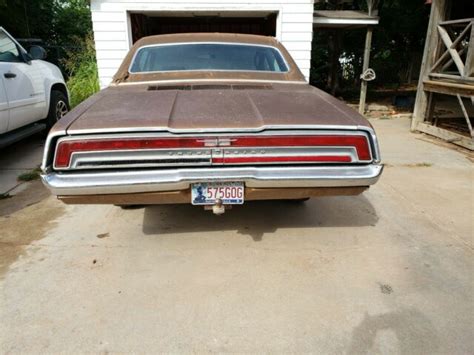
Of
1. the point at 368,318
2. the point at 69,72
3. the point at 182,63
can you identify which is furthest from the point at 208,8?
the point at 368,318

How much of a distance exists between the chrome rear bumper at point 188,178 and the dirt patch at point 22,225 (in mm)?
1059

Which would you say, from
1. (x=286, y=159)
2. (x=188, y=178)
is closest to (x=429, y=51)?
(x=286, y=159)

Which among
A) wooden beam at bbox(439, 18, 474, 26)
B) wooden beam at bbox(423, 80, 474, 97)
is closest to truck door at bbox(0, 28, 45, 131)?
wooden beam at bbox(423, 80, 474, 97)

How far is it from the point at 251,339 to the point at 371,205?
2.44 metres

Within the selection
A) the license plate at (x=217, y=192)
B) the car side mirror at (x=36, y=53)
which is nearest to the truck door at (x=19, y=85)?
the car side mirror at (x=36, y=53)

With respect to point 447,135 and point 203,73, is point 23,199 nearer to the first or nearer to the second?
point 203,73

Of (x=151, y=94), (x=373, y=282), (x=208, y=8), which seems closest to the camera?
(x=373, y=282)

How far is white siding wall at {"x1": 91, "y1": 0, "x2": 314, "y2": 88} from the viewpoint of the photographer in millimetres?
8148

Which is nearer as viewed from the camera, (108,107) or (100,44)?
(108,107)

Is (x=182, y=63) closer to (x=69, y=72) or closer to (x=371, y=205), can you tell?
(x=371, y=205)

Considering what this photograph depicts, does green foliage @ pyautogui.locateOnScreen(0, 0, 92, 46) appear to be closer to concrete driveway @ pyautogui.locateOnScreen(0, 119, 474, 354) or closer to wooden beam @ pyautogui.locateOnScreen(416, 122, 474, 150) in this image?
concrete driveway @ pyautogui.locateOnScreen(0, 119, 474, 354)

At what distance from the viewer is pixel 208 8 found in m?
8.24

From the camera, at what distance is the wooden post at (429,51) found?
293 inches

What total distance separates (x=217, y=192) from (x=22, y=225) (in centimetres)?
222
